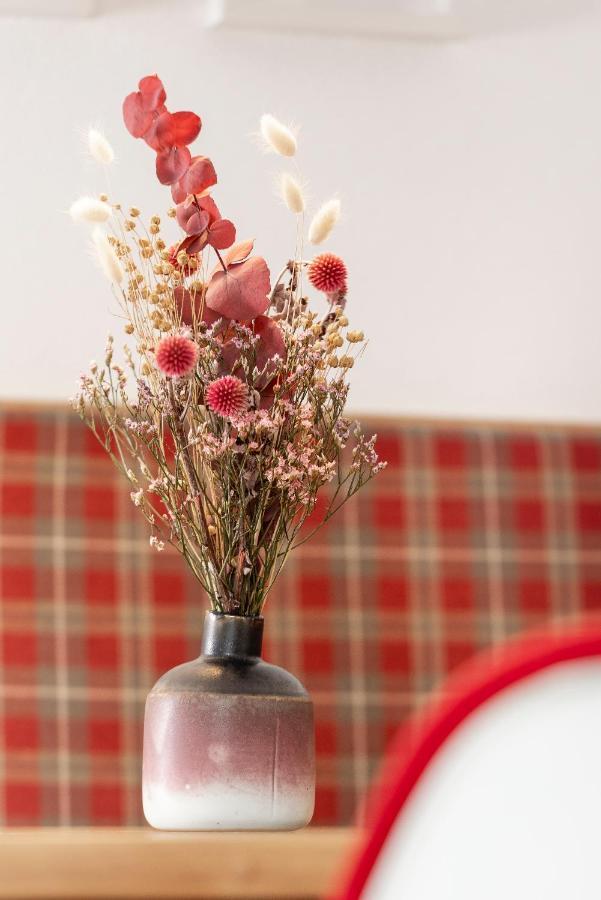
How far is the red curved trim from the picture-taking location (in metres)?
0.30

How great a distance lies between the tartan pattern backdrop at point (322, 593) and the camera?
6.18ft

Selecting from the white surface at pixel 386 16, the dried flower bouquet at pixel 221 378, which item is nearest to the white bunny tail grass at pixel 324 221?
the dried flower bouquet at pixel 221 378

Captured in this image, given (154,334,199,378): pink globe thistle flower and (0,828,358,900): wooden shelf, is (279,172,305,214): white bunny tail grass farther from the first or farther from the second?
(0,828,358,900): wooden shelf

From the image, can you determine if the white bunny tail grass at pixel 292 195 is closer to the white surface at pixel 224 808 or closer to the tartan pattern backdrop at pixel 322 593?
the white surface at pixel 224 808

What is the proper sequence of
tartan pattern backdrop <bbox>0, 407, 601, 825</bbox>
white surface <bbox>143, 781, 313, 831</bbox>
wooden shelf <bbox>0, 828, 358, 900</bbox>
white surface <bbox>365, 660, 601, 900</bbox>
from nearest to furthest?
white surface <bbox>365, 660, 601, 900</bbox> < wooden shelf <bbox>0, 828, 358, 900</bbox> < white surface <bbox>143, 781, 313, 831</bbox> < tartan pattern backdrop <bbox>0, 407, 601, 825</bbox>

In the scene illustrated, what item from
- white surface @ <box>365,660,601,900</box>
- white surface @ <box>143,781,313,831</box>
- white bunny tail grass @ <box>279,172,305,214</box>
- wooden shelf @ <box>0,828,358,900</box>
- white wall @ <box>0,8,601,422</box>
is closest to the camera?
white surface @ <box>365,660,601,900</box>

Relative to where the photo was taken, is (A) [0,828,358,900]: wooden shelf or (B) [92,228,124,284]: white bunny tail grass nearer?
(A) [0,828,358,900]: wooden shelf

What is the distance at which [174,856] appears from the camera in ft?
2.32

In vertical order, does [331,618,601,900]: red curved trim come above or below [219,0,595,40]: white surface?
below

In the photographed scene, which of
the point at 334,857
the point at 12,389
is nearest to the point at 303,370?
the point at 334,857

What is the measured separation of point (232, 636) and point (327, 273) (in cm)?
37

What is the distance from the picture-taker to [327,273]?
125cm

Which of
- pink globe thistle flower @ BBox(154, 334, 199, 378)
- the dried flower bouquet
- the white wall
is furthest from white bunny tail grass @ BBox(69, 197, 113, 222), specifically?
the white wall

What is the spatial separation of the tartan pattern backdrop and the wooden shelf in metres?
1.19
